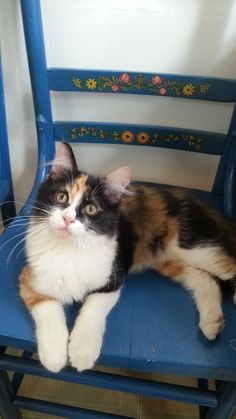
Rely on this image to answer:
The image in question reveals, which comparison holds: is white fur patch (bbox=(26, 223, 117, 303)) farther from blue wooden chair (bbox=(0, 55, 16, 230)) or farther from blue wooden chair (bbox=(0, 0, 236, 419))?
blue wooden chair (bbox=(0, 55, 16, 230))

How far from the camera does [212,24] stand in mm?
1011

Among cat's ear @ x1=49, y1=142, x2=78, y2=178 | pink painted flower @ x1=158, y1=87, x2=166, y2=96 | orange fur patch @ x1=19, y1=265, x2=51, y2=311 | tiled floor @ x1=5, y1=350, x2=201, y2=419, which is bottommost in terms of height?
tiled floor @ x1=5, y1=350, x2=201, y2=419

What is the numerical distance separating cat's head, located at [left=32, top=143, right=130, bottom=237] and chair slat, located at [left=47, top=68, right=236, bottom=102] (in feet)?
1.25

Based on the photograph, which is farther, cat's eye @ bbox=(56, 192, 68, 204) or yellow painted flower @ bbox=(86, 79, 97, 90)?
yellow painted flower @ bbox=(86, 79, 97, 90)

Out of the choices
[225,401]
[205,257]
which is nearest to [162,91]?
[205,257]

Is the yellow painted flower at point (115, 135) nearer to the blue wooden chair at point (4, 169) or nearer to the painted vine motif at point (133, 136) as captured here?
the painted vine motif at point (133, 136)

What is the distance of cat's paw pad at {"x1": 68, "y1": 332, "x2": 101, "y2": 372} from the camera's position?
728 mm

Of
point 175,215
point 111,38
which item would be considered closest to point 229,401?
point 175,215

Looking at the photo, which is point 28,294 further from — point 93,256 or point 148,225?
point 148,225

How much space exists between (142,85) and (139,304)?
66 cm

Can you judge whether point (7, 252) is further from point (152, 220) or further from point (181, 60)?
point (181, 60)

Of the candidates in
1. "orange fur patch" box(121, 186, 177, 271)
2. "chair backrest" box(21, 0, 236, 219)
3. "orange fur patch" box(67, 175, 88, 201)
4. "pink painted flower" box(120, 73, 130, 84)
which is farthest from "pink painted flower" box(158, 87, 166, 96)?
"orange fur patch" box(67, 175, 88, 201)

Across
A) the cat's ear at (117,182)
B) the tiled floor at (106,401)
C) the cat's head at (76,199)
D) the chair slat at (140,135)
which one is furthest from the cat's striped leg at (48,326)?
the tiled floor at (106,401)

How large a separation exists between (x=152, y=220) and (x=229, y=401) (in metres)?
0.52
